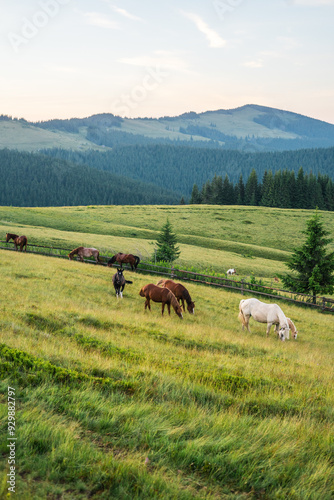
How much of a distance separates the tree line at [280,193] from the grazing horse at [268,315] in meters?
109

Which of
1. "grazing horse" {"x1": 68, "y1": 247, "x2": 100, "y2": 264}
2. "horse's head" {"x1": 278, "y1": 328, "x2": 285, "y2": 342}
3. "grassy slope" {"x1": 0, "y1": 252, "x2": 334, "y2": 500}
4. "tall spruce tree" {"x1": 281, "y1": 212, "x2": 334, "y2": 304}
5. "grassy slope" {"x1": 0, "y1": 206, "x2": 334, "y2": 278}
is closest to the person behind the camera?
"grassy slope" {"x1": 0, "y1": 252, "x2": 334, "y2": 500}

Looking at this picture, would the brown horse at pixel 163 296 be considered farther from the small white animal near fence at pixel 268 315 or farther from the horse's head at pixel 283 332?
the horse's head at pixel 283 332

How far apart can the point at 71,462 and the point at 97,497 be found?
1.93 ft

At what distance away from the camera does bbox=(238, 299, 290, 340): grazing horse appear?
17.9 m

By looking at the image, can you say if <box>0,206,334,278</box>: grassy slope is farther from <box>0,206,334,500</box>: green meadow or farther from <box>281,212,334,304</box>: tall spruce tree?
<box>0,206,334,500</box>: green meadow

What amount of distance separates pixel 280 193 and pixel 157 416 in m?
125

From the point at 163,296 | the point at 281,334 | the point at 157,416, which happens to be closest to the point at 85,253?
the point at 163,296

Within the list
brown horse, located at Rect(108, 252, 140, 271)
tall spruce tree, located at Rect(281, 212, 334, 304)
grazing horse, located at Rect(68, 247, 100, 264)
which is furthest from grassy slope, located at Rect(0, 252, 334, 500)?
tall spruce tree, located at Rect(281, 212, 334, 304)

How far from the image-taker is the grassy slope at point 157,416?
4.34 metres

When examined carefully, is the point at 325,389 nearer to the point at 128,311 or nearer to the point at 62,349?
the point at 62,349

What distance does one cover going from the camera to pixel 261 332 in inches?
742

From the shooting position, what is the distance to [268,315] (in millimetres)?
18203

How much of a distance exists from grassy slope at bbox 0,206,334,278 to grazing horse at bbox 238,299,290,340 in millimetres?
27004

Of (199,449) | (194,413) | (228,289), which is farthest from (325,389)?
(228,289)
